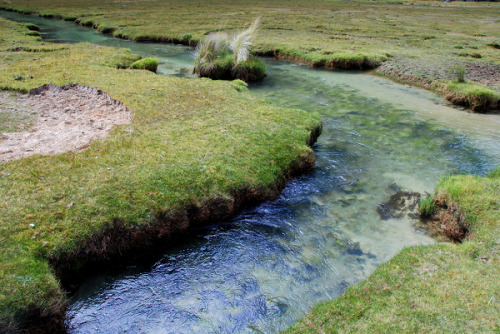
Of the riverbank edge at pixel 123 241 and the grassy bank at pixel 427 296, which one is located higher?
the grassy bank at pixel 427 296

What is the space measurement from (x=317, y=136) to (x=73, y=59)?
13170 mm

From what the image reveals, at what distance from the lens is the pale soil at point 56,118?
8.95 m

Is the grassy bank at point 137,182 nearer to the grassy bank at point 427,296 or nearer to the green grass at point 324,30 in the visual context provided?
the grassy bank at point 427,296

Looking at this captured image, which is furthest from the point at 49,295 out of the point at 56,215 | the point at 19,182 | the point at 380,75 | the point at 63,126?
the point at 380,75

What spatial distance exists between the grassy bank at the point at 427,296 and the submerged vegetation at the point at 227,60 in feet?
45.0

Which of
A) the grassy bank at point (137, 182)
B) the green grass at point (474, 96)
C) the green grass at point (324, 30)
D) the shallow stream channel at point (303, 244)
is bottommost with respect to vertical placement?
the shallow stream channel at point (303, 244)

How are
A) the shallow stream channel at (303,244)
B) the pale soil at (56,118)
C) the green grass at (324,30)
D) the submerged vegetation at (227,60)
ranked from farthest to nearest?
the green grass at (324,30) → the submerged vegetation at (227,60) → the pale soil at (56,118) → the shallow stream channel at (303,244)

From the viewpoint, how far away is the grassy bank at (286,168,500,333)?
4688 mm

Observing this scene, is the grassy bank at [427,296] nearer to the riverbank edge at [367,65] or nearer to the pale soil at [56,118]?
the pale soil at [56,118]

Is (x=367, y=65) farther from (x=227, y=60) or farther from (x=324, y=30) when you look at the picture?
(x=324, y=30)

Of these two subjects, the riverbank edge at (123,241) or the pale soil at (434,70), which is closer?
the riverbank edge at (123,241)

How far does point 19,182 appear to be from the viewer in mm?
7246

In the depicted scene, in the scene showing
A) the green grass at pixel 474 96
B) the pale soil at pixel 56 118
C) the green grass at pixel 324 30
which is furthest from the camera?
the green grass at pixel 324 30

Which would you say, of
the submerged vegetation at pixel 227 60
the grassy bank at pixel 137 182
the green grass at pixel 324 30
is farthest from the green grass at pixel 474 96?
the submerged vegetation at pixel 227 60
